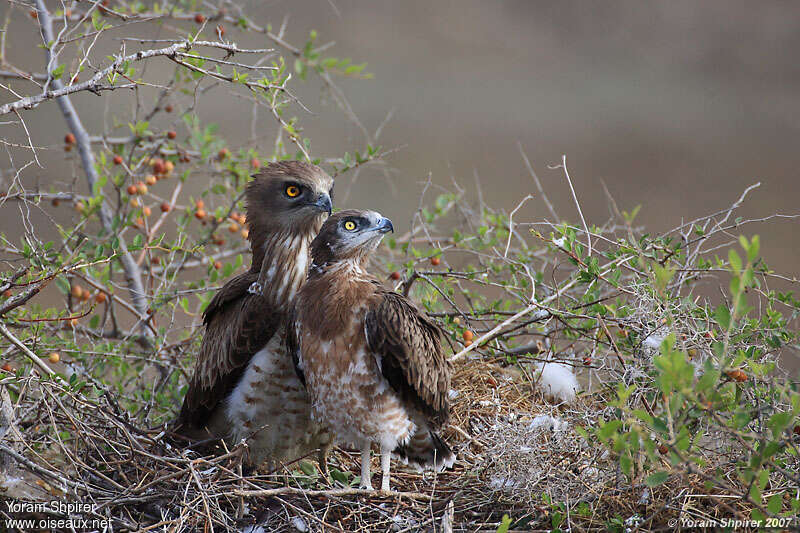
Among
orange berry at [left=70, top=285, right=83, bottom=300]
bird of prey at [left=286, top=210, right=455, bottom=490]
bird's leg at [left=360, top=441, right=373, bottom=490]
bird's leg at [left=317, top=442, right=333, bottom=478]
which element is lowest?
bird's leg at [left=317, top=442, right=333, bottom=478]

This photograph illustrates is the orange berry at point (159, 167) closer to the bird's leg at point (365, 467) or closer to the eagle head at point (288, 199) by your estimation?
the eagle head at point (288, 199)

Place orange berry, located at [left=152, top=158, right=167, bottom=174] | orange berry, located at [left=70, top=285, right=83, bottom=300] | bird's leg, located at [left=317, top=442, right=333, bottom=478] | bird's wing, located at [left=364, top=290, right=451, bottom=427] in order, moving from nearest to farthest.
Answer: bird's wing, located at [left=364, top=290, right=451, bottom=427]
bird's leg, located at [left=317, top=442, right=333, bottom=478]
orange berry, located at [left=70, top=285, right=83, bottom=300]
orange berry, located at [left=152, top=158, right=167, bottom=174]

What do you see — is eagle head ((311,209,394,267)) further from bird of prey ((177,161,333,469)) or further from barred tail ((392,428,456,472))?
barred tail ((392,428,456,472))

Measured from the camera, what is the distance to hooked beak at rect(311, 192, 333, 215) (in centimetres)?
385

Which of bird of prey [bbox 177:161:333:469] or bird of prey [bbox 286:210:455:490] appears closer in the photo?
bird of prey [bbox 286:210:455:490]

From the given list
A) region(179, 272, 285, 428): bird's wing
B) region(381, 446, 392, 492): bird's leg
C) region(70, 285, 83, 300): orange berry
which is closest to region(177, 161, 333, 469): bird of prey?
region(179, 272, 285, 428): bird's wing

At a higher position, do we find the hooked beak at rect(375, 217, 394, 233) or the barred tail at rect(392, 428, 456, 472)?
the hooked beak at rect(375, 217, 394, 233)

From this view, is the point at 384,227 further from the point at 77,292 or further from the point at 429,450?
the point at 77,292

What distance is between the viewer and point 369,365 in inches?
138

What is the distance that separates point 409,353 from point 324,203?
0.92 m

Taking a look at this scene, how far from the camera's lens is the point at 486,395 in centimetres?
427

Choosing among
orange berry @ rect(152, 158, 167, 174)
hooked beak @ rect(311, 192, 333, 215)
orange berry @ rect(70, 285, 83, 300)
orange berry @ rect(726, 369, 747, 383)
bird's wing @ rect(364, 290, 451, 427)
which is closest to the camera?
orange berry @ rect(726, 369, 747, 383)

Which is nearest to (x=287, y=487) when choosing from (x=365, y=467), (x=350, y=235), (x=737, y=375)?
(x=365, y=467)

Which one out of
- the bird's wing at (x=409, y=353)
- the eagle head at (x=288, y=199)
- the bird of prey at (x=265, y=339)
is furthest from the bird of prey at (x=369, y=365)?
the eagle head at (x=288, y=199)
